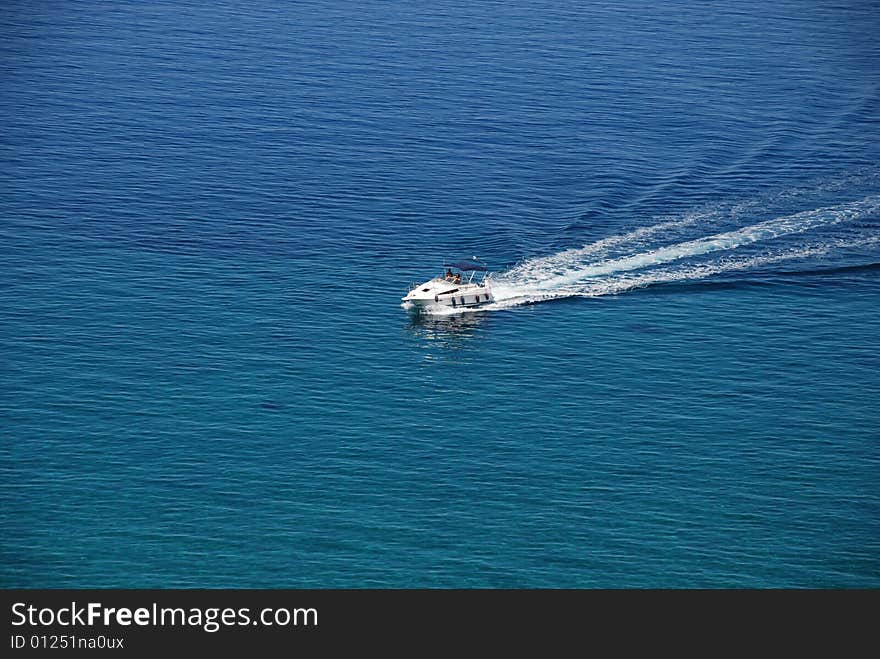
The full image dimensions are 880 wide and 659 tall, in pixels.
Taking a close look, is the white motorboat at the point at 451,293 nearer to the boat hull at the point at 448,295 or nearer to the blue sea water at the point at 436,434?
the boat hull at the point at 448,295

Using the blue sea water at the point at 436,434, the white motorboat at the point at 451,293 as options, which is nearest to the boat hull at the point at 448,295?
the white motorboat at the point at 451,293

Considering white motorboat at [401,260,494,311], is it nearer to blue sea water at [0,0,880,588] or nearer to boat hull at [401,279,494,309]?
boat hull at [401,279,494,309]

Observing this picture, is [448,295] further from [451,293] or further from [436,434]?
[436,434]

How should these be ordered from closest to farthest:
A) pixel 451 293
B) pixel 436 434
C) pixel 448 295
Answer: pixel 436 434, pixel 448 295, pixel 451 293

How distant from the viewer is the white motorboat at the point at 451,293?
189000mm

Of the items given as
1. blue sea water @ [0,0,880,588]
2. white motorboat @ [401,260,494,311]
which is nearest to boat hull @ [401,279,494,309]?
white motorboat @ [401,260,494,311]

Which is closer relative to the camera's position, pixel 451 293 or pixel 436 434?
pixel 436 434

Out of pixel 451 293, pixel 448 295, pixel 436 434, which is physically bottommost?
pixel 436 434

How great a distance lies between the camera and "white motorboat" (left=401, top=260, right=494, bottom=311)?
620 feet

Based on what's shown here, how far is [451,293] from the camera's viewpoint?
190 meters

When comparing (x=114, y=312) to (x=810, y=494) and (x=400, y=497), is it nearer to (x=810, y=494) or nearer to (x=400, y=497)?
(x=400, y=497)

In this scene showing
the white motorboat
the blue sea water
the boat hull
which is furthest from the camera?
the white motorboat

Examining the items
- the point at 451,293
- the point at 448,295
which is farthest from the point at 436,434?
the point at 451,293
